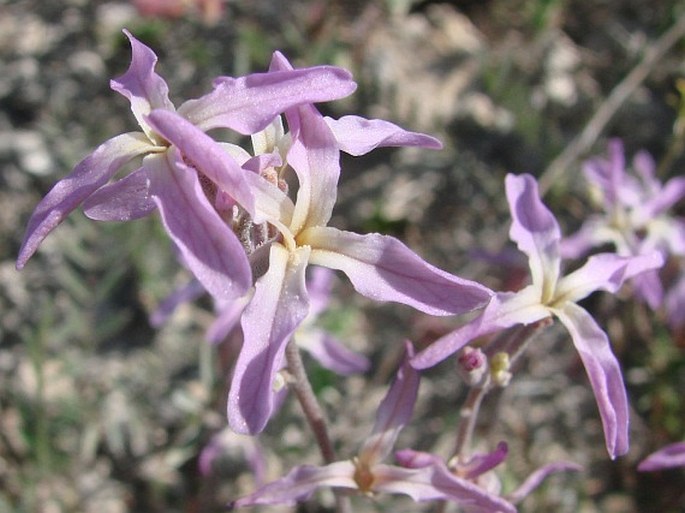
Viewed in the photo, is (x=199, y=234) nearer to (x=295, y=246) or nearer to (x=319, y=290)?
(x=295, y=246)

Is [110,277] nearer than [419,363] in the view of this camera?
No

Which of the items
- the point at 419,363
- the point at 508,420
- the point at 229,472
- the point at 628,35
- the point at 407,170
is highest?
the point at 419,363

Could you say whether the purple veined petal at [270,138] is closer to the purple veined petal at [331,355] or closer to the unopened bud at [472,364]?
the unopened bud at [472,364]

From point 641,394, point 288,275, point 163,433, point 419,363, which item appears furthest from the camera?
point 641,394

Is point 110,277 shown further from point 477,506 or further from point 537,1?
point 537,1

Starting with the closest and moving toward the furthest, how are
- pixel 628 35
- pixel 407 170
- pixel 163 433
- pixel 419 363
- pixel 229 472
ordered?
pixel 419 363, pixel 229 472, pixel 163 433, pixel 407 170, pixel 628 35

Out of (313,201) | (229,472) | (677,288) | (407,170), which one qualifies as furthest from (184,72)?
(313,201)

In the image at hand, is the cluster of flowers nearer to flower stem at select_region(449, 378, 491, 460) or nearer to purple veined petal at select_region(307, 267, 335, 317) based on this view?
flower stem at select_region(449, 378, 491, 460)
